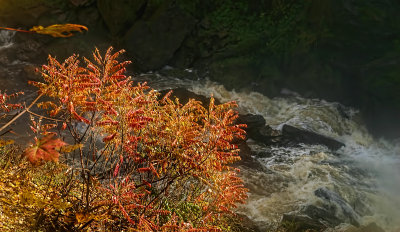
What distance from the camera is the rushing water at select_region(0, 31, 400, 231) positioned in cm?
604

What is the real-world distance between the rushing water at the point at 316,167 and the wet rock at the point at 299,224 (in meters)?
0.20

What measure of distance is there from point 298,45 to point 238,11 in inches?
92.7

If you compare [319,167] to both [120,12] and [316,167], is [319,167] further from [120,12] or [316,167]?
[120,12]

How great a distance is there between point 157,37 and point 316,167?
638 centimetres

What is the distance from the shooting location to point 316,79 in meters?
10.8

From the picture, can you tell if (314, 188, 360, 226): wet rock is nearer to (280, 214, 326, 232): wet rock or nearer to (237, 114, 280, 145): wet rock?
(280, 214, 326, 232): wet rock

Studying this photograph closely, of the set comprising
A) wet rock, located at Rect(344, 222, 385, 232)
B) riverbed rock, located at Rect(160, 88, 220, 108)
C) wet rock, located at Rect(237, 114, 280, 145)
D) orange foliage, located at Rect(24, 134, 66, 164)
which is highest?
orange foliage, located at Rect(24, 134, 66, 164)

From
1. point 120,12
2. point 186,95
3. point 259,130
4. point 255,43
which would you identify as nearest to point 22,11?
point 120,12

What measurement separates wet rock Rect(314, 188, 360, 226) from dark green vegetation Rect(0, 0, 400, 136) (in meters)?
4.92

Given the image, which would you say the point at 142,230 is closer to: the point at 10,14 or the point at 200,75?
the point at 200,75

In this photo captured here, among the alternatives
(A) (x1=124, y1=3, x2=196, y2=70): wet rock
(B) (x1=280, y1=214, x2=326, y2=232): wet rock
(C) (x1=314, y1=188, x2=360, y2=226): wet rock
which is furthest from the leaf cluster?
(A) (x1=124, y1=3, x2=196, y2=70): wet rock

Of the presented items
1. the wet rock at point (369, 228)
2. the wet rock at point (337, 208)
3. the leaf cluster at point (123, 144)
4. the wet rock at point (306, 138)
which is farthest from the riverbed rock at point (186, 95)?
the leaf cluster at point (123, 144)

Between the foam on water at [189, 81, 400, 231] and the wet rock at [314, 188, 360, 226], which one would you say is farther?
the foam on water at [189, 81, 400, 231]

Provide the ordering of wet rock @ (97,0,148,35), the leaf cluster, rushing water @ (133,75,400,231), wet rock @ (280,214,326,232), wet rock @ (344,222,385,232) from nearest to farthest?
1. the leaf cluster
2. wet rock @ (280,214,326,232)
3. wet rock @ (344,222,385,232)
4. rushing water @ (133,75,400,231)
5. wet rock @ (97,0,148,35)
